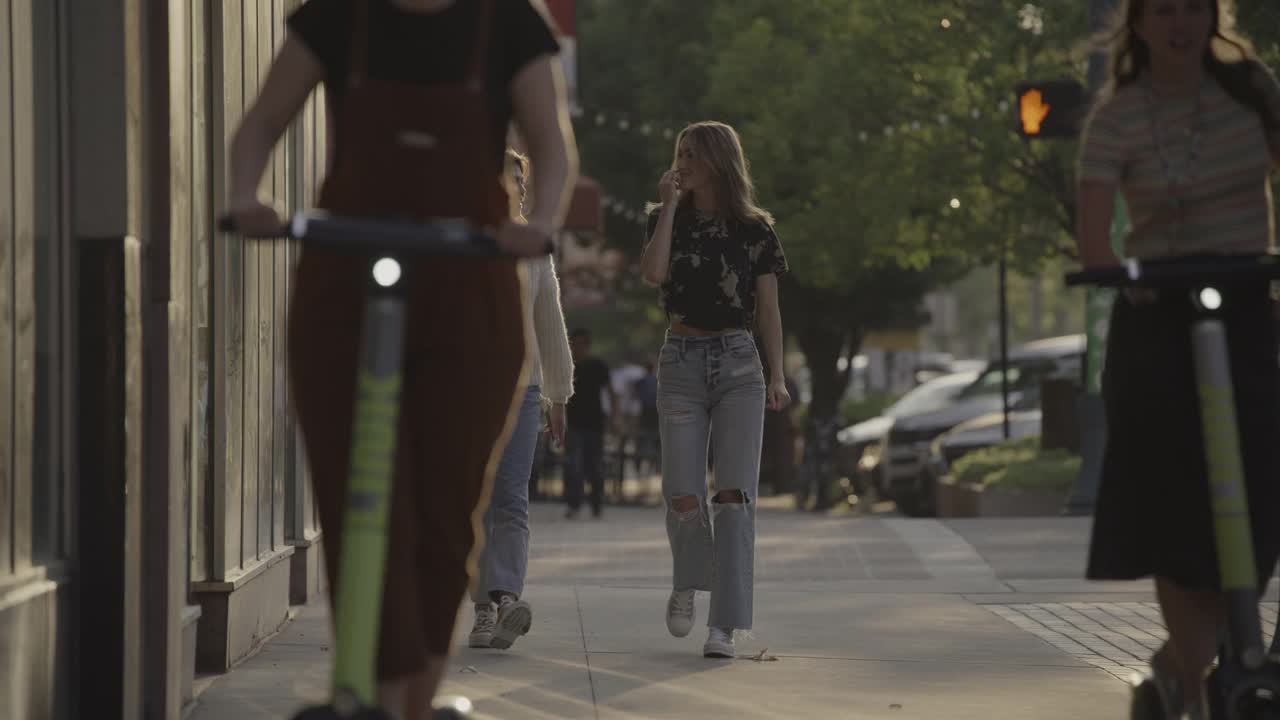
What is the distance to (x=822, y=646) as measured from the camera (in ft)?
28.1

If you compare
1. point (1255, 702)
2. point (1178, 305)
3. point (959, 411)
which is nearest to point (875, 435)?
point (959, 411)

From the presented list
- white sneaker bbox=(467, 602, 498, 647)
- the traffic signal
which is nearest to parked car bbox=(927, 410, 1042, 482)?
the traffic signal

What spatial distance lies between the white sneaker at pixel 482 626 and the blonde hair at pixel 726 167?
1.62m

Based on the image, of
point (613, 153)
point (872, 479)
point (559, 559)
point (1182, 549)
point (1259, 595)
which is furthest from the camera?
point (613, 153)

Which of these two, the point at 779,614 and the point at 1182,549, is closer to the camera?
the point at 1182,549

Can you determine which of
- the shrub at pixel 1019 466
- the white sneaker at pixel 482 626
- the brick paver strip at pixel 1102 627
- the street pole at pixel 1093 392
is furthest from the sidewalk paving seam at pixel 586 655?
the shrub at pixel 1019 466

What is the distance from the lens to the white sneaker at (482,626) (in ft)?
27.6

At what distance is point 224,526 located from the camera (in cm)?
753

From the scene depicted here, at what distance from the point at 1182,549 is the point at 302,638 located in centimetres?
461

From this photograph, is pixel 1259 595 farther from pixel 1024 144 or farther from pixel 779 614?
pixel 1024 144

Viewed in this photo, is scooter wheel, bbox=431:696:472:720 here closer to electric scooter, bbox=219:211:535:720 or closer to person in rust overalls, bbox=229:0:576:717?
Result: person in rust overalls, bbox=229:0:576:717

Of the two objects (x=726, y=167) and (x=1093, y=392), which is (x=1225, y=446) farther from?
(x=1093, y=392)

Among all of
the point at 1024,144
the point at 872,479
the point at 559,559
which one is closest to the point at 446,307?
the point at 559,559

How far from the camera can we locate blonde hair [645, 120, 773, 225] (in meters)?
8.17
